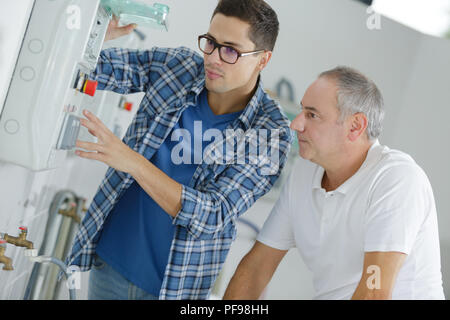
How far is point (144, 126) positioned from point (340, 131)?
0.51m

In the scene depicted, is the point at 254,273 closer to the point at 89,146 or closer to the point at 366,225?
the point at 366,225

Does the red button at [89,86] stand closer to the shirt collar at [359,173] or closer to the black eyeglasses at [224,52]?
the black eyeglasses at [224,52]

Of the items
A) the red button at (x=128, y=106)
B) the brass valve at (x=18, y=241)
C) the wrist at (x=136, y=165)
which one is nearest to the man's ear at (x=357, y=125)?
the wrist at (x=136, y=165)

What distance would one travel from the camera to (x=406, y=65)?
2980mm

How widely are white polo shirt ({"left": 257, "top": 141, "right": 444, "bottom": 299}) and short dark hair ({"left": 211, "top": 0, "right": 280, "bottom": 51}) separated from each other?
15.3 inches

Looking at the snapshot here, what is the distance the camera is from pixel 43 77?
2.85 ft

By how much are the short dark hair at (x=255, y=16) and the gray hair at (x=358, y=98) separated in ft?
0.61

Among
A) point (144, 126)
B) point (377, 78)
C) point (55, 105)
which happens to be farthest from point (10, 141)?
point (377, 78)

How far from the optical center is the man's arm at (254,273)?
1284mm

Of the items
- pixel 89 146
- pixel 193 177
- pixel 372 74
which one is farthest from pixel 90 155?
pixel 372 74

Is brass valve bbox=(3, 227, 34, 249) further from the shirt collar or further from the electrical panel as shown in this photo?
the shirt collar

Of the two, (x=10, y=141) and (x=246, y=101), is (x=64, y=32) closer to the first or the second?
(x=10, y=141)

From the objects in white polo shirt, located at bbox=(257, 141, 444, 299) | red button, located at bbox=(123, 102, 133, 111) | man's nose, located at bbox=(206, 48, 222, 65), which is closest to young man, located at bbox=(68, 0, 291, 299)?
man's nose, located at bbox=(206, 48, 222, 65)
